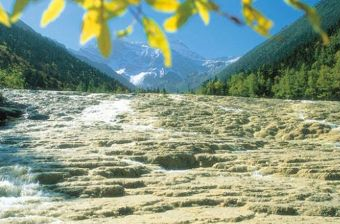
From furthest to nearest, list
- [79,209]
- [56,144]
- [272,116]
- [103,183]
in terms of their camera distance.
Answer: [272,116] → [56,144] → [103,183] → [79,209]

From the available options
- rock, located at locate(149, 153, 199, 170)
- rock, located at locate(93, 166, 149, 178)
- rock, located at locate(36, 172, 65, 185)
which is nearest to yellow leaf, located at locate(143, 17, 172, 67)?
rock, located at locate(36, 172, 65, 185)

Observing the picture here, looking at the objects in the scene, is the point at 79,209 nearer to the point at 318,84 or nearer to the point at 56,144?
the point at 56,144

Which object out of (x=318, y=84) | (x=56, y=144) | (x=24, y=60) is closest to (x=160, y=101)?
(x=56, y=144)

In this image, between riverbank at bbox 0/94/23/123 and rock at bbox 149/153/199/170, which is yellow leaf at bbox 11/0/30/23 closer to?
rock at bbox 149/153/199/170

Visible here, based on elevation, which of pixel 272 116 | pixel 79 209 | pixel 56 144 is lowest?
pixel 79 209

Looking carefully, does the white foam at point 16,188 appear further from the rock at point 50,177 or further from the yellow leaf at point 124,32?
the yellow leaf at point 124,32

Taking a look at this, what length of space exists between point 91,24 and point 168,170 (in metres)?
16.1

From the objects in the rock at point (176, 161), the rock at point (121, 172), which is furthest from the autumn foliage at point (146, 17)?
the rock at point (176, 161)

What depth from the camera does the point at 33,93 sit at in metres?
39.0

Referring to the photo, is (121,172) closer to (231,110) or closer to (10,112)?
(10,112)

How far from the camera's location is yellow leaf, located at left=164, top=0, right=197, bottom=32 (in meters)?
1.29

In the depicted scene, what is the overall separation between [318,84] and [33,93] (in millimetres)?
50469

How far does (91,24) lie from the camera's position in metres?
1.25

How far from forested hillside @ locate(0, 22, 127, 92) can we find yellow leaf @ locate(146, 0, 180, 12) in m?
121
